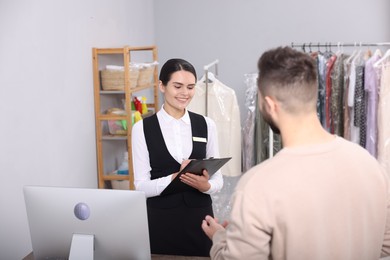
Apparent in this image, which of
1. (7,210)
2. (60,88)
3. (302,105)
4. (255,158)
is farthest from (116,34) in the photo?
(302,105)

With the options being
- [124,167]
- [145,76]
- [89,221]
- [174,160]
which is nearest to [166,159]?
[174,160]

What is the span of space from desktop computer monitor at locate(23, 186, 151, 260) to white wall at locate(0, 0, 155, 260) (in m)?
0.84

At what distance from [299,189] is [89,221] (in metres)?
0.77

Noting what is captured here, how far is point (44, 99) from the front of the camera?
3.03 metres

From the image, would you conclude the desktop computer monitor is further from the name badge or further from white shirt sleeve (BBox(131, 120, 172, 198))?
the name badge

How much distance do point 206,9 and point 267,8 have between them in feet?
1.92

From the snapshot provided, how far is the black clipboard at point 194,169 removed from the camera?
2303 millimetres

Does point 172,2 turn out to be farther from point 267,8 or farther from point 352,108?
point 352,108

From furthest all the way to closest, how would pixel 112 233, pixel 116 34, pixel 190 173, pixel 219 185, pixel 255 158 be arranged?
1. pixel 255 158
2. pixel 116 34
3. pixel 219 185
4. pixel 190 173
5. pixel 112 233

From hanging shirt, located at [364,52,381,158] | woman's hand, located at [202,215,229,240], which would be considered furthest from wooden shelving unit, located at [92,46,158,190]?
woman's hand, located at [202,215,229,240]

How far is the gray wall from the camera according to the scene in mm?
5055

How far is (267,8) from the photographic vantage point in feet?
16.9

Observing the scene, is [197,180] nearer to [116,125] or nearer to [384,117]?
[116,125]

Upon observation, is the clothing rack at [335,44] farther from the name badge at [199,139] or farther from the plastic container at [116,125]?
the name badge at [199,139]
